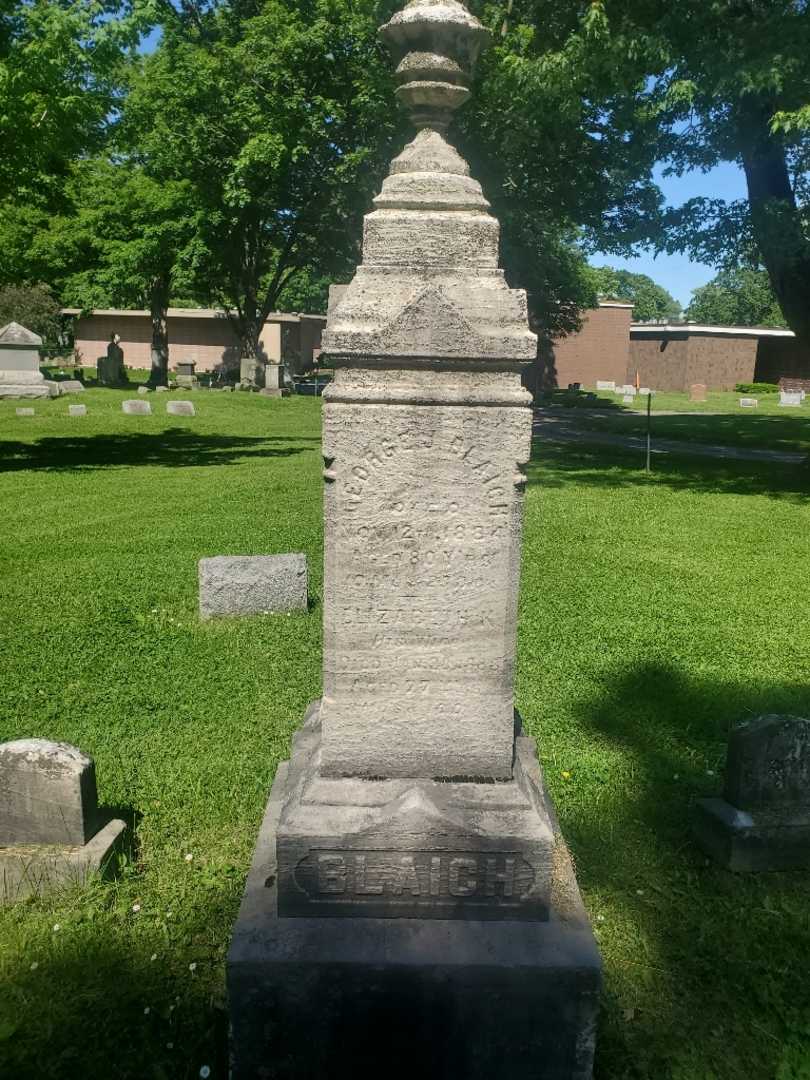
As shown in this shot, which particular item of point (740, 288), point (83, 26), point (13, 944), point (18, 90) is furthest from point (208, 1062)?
point (740, 288)

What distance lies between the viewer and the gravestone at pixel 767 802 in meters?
4.05

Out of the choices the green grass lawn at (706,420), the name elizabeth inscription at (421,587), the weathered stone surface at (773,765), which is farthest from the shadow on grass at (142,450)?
the name elizabeth inscription at (421,587)

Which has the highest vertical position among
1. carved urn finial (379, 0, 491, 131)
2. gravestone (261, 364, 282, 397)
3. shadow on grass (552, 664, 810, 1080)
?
carved urn finial (379, 0, 491, 131)

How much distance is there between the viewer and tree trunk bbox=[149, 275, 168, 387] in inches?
1348

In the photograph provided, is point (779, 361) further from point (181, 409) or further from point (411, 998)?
point (411, 998)

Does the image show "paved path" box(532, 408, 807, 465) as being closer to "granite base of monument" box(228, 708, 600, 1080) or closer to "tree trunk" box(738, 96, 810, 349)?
"tree trunk" box(738, 96, 810, 349)

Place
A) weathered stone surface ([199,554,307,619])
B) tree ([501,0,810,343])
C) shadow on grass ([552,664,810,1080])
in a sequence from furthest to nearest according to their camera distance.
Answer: tree ([501,0,810,343]) < weathered stone surface ([199,554,307,619]) < shadow on grass ([552,664,810,1080])

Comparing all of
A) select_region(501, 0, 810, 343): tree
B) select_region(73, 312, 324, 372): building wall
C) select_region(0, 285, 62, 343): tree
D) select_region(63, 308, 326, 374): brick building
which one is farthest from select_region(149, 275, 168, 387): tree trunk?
select_region(501, 0, 810, 343): tree

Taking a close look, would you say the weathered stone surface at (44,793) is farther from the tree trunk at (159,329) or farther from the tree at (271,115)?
the tree trunk at (159,329)

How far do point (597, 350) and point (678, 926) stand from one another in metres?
47.9

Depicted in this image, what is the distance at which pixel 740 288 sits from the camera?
8762 centimetres

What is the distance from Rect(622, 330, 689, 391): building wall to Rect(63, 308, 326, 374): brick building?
18.8 m

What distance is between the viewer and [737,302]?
86875 mm

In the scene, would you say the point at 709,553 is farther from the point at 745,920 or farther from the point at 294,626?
the point at 745,920
